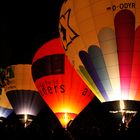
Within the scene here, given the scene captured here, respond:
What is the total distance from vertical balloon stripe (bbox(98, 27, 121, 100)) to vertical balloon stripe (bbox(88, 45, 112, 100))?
0.26 feet

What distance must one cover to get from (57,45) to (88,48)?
2973mm

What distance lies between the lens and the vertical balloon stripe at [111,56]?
9289 millimetres

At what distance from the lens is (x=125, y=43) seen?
30.4 feet

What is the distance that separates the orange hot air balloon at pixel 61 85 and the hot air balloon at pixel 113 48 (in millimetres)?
2270

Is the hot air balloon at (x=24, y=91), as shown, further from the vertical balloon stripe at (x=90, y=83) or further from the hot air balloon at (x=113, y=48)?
the hot air balloon at (x=113, y=48)

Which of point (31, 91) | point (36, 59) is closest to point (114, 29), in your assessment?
point (36, 59)

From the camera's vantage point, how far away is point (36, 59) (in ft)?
43.5

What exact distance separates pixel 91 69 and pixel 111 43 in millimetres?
830

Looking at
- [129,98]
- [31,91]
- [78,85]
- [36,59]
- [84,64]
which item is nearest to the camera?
[129,98]

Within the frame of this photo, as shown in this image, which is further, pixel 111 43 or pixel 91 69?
pixel 91 69

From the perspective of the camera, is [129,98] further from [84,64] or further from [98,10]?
[98,10]


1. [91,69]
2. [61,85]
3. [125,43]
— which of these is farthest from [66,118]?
[125,43]

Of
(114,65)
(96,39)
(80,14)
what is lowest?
(114,65)

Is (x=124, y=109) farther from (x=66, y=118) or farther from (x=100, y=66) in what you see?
(x=66, y=118)
